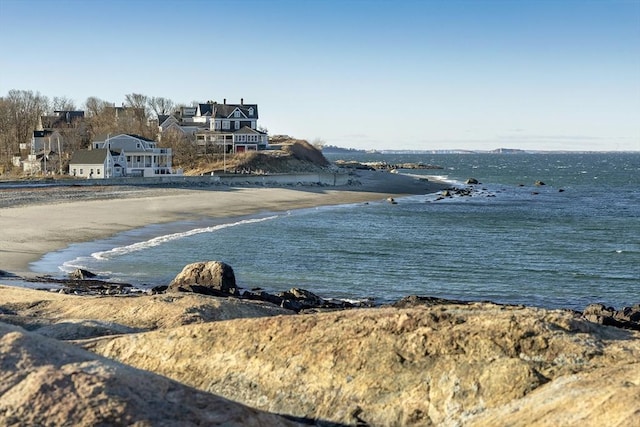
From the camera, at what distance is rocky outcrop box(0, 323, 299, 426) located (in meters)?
7.75

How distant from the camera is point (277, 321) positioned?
12.1 meters

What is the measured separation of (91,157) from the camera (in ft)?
290

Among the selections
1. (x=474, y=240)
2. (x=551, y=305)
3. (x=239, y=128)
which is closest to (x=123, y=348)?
(x=551, y=305)

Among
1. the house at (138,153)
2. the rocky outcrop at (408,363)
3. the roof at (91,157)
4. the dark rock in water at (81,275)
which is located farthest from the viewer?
the house at (138,153)

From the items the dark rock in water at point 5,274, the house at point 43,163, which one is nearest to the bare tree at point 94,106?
the house at point 43,163

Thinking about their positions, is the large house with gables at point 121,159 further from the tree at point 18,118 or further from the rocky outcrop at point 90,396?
the rocky outcrop at point 90,396

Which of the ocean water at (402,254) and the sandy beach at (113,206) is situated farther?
the sandy beach at (113,206)

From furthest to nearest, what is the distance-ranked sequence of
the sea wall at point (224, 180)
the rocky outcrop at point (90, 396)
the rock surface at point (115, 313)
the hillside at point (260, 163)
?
the hillside at point (260, 163) < the sea wall at point (224, 180) < the rock surface at point (115, 313) < the rocky outcrop at point (90, 396)

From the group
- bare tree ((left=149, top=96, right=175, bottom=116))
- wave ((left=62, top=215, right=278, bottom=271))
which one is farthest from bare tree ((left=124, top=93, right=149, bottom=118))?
wave ((left=62, top=215, right=278, bottom=271))

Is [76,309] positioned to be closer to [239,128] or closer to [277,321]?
[277,321]

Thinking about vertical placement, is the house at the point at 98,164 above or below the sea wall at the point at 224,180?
above

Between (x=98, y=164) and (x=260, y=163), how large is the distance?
89.8 feet

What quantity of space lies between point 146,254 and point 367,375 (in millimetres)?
28900

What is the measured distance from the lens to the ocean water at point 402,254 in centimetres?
3141
